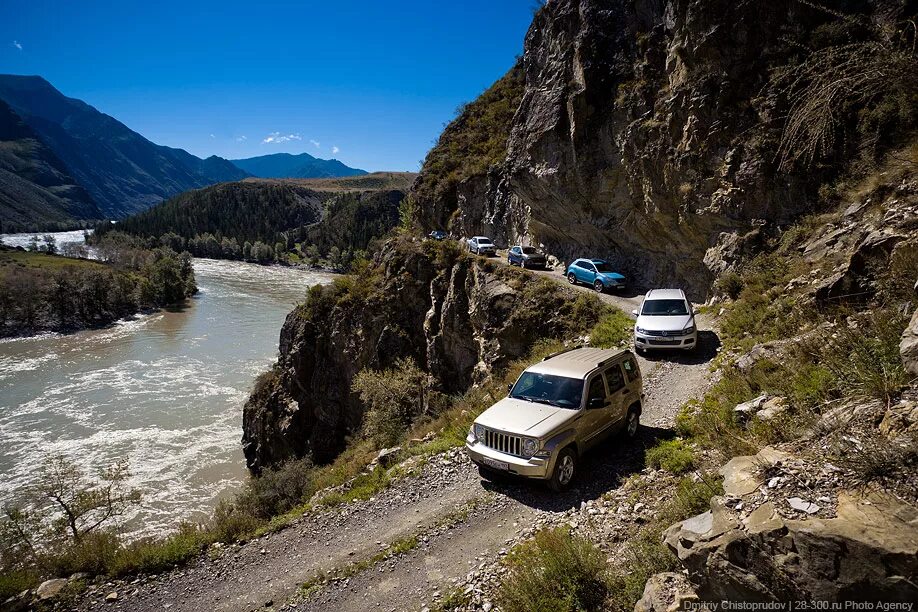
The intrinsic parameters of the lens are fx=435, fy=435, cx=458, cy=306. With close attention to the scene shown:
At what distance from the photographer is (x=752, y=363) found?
8.84 m

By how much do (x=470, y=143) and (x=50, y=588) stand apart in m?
41.8

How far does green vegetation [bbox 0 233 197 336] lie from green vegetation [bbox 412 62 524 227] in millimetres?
59978

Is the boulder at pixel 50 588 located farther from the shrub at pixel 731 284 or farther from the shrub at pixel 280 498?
the shrub at pixel 731 284

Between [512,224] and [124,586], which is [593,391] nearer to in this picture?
[124,586]

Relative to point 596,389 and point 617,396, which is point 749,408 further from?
point 596,389

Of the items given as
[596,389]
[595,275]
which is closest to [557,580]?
[596,389]

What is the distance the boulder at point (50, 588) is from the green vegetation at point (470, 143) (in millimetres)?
35693

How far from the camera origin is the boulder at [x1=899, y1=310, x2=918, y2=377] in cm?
440

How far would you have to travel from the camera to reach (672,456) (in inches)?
294

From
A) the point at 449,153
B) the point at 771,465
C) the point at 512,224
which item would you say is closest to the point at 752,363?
the point at 771,465

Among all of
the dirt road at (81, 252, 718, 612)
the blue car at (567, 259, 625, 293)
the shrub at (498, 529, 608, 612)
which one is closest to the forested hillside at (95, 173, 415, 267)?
the blue car at (567, 259, 625, 293)

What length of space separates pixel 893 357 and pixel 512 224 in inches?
1223

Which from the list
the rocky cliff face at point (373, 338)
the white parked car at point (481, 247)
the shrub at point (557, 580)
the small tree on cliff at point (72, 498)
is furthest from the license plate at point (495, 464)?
the white parked car at point (481, 247)

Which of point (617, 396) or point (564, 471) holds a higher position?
point (617, 396)
